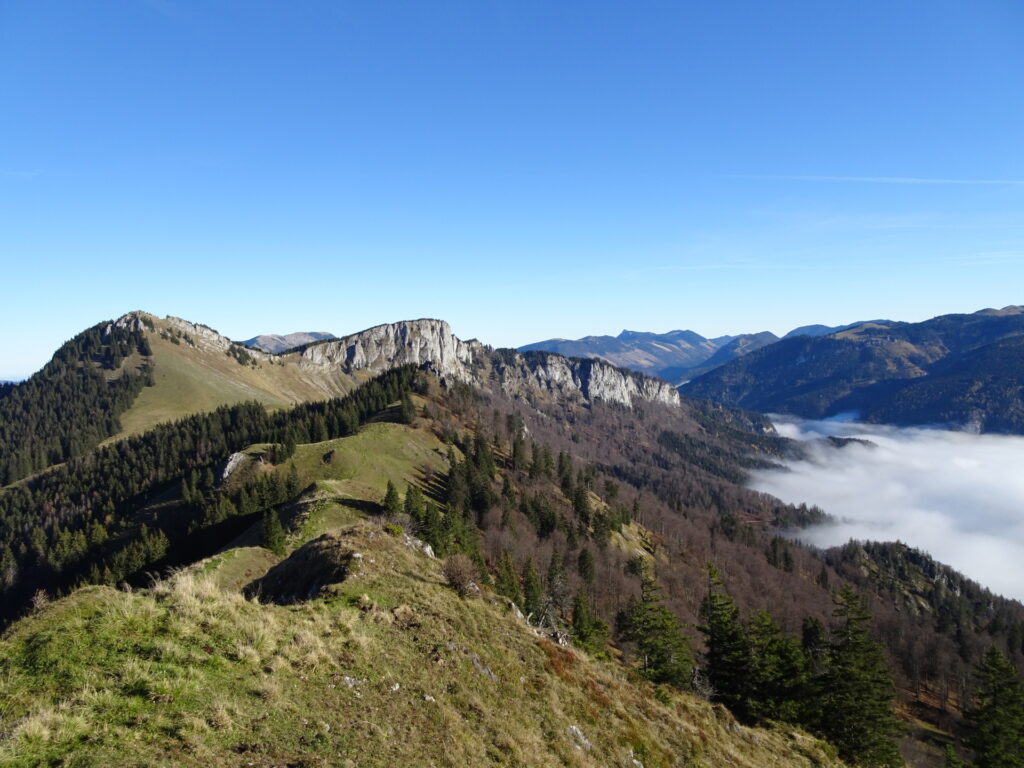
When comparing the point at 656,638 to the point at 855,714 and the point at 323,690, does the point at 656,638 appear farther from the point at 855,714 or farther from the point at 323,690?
the point at 323,690

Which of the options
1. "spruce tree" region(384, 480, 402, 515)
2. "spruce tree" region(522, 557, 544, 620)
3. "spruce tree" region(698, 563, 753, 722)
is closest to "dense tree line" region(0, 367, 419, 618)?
"spruce tree" region(384, 480, 402, 515)

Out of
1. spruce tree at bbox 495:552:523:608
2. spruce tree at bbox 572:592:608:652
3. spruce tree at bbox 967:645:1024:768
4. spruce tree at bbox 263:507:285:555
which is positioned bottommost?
spruce tree at bbox 967:645:1024:768

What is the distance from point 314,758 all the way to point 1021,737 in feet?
261

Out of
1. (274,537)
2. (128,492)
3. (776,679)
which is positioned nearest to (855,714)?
(776,679)

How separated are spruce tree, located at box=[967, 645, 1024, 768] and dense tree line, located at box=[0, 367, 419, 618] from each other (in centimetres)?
11391

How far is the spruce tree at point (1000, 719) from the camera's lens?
2117 inches

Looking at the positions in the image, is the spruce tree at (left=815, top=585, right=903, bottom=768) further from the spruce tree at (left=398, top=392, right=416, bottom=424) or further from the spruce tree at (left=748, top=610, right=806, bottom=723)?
the spruce tree at (left=398, top=392, right=416, bottom=424)

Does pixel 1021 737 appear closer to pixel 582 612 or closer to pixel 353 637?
pixel 582 612

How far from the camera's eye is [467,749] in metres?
18.3

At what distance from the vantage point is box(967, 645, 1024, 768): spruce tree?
53.8 m

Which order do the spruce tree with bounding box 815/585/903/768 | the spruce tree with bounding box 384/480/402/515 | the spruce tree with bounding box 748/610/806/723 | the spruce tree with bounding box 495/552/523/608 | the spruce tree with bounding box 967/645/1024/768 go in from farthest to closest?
the spruce tree with bounding box 384/480/402/515 < the spruce tree with bounding box 495/552/523/608 < the spruce tree with bounding box 967/645/1024/768 < the spruce tree with bounding box 748/610/806/723 < the spruce tree with bounding box 815/585/903/768

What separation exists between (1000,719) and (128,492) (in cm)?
18397

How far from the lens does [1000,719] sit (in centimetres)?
5734

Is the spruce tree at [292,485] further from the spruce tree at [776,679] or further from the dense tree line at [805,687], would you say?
the spruce tree at [776,679]
